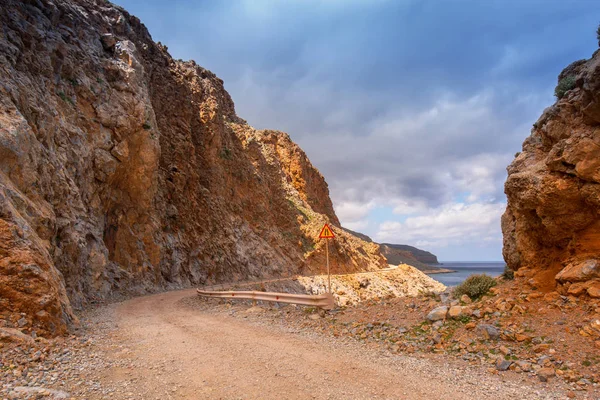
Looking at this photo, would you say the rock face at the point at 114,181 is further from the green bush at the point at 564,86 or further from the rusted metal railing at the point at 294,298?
the green bush at the point at 564,86

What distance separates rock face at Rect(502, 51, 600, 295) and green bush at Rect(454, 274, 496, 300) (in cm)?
73

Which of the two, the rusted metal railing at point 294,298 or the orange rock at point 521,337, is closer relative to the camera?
the orange rock at point 521,337

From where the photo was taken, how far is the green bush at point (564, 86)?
7583 millimetres

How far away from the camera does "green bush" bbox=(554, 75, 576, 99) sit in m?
7.58

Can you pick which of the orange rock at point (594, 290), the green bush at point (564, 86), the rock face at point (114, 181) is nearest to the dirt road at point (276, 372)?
the orange rock at point (594, 290)

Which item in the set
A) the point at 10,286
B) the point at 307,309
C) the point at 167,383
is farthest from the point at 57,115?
the point at 167,383

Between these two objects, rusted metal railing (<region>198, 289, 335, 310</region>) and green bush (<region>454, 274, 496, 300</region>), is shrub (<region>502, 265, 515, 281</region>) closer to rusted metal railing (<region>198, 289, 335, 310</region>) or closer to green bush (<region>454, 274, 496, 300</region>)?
green bush (<region>454, 274, 496, 300</region>)

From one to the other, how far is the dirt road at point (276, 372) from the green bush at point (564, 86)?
6233mm

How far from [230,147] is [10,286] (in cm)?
4376

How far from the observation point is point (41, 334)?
7.25m

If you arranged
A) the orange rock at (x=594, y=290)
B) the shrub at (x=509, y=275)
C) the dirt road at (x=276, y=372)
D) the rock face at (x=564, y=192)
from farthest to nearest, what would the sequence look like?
1. the shrub at (x=509, y=275)
2. the rock face at (x=564, y=192)
3. the orange rock at (x=594, y=290)
4. the dirt road at (x=276, y=372)

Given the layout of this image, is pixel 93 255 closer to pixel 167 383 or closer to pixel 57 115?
pixel 57 115

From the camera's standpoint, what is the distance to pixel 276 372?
5.58m

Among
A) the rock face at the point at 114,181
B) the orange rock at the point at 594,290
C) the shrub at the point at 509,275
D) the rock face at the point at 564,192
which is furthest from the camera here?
the rock face at the point at 114,181
